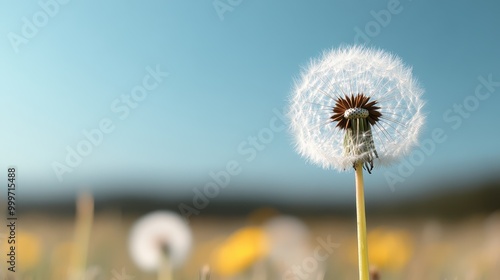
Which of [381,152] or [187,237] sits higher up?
[381,152]

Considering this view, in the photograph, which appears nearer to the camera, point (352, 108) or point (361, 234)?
point (361, 234)

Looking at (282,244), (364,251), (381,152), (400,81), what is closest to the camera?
(364,251)

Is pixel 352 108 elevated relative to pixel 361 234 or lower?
elevated

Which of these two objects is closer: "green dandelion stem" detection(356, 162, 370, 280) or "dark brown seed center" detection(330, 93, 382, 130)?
"green dandelion stem" detection(356, 162, 370, 280)

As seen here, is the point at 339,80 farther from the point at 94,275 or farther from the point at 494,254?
the point at 94,275

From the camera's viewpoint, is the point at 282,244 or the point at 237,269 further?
the point at 282,244

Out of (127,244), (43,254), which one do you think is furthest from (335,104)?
(43,254)

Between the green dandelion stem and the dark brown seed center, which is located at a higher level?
the dark brown seed center

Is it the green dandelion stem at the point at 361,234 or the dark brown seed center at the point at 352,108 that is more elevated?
the dark brown seed center at the point at 352,108

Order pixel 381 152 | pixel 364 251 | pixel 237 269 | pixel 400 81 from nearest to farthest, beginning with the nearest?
pixel 364 251 → pixel 381 152 → pixel 237 269 → pixel 400 81

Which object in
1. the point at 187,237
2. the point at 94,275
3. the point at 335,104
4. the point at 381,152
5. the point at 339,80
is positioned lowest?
the point at 94,275

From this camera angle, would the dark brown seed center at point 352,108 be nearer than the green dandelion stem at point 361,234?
No
